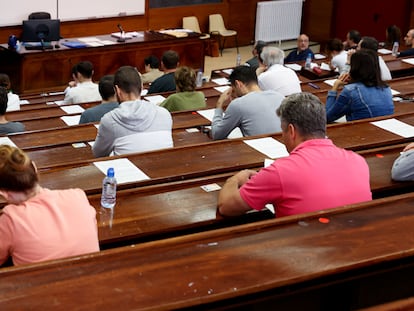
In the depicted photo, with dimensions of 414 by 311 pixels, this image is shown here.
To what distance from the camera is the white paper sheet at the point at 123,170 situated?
3.61m

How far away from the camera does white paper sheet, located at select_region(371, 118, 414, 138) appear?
454 cm

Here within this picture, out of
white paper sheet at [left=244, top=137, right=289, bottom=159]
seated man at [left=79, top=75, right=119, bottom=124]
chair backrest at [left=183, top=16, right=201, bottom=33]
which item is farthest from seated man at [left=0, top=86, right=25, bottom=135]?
chair backrest at [left=183, top=16, right=201, bottom=33]

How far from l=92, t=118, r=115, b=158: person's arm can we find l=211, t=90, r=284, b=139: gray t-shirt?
694mm

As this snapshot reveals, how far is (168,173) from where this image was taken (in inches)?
146

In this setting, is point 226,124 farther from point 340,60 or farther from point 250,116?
point 340,60

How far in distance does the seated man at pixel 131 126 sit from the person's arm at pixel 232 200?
4.10 feet

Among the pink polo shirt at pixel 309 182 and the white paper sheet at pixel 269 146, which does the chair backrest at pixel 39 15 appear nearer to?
the white paper sheet at pixel 269 146

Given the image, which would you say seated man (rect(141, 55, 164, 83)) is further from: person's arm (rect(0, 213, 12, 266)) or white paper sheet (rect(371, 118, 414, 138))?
person's arm (rect(0, 213, 12, 266))

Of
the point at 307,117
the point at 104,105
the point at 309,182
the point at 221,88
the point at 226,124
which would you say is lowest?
the point at 221,88

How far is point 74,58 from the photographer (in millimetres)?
9609

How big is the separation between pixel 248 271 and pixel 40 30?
7790mm

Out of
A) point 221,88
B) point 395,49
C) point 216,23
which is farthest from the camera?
point 216,23

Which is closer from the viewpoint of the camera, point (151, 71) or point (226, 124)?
point (226, 124)

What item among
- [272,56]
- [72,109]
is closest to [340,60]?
[272,56]
